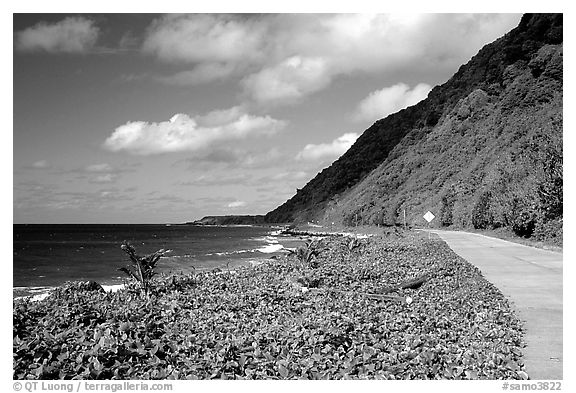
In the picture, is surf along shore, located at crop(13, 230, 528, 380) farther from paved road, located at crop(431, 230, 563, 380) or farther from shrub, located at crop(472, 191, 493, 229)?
shrub, located at crop(472, 191, 493, 229)

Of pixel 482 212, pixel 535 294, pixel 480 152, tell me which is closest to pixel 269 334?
pixel 535 294

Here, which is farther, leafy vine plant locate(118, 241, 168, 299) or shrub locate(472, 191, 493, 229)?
shrub locate(472, 191, 493, 229)

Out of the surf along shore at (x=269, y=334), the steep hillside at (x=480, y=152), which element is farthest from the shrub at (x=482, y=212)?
the surf along shore at (x=269, y=334)

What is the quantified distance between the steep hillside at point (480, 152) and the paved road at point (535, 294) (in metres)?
6.90

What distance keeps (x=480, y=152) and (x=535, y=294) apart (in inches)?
2607

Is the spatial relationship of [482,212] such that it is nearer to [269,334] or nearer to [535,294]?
[535,294]

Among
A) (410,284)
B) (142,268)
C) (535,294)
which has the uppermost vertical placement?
(142,268)

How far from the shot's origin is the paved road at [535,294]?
21.6 ft

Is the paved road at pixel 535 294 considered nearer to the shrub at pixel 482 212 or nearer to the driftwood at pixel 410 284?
the driftwood at pixel 410 284

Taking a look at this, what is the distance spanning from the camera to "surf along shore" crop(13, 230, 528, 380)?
597cm

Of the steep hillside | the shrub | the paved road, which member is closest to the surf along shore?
the paved road

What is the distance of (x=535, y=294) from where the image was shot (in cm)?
1133

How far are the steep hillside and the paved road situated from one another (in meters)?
6.90
